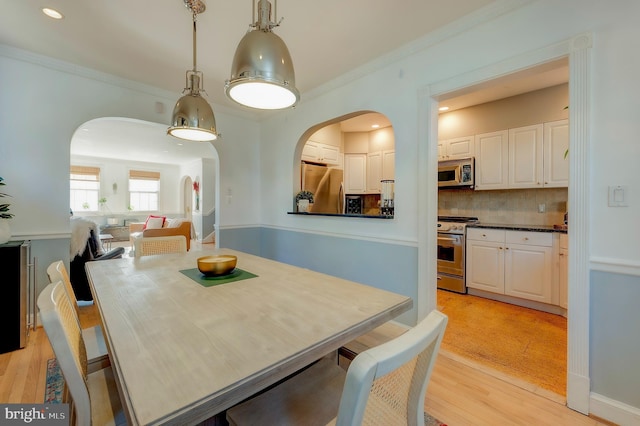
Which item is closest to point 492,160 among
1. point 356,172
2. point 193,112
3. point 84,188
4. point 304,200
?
point 356,172

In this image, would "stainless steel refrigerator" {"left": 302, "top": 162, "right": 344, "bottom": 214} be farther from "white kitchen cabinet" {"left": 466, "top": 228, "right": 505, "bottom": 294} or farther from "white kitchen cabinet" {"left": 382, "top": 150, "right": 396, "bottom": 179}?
"white kitchen cabinet" {"left": 466, "top": 228, "right": 505, "bottom": 294}

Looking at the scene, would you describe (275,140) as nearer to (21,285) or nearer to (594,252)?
(21,285)

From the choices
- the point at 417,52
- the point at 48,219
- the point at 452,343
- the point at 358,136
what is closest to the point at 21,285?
the point at 48,219

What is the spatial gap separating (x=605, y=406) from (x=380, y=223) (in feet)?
5.90

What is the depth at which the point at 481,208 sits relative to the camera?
3910mm

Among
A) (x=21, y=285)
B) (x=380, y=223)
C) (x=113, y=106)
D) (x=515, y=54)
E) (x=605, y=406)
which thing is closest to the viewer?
(x=605, y=406)

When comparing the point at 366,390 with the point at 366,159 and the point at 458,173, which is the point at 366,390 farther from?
the point at 366,159

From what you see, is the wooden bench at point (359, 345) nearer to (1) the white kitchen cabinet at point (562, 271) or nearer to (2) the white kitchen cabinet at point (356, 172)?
(1) the white kitchen cabinet at point (562, 271)

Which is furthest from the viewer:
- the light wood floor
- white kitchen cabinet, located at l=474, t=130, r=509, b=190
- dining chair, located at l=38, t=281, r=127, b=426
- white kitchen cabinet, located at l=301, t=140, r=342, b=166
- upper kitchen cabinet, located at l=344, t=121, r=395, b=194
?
upper kitchen cabinet, located at l=344, t=121, r=395, b=194

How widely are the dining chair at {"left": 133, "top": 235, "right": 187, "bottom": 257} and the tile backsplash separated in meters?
3.73

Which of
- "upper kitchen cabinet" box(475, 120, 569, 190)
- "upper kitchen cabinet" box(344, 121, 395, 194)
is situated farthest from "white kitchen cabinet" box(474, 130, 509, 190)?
"upper kitchen cabinet" box(344, 121, 395, 194)

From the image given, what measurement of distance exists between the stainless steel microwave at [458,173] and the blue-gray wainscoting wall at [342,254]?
1.93m

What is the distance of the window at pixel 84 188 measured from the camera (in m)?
7.87

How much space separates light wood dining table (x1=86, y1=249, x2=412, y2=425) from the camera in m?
0.62
